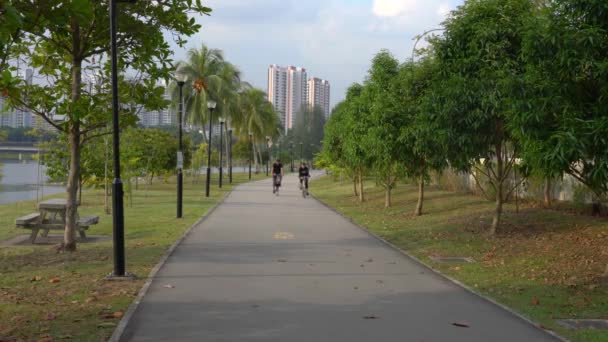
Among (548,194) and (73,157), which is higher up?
(73,157)

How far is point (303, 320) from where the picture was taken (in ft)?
22.7

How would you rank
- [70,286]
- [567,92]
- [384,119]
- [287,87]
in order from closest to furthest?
[70,286], [567,92], [384,119], [287,87]

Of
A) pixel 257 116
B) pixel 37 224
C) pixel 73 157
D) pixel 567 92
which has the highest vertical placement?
pixel 257 116

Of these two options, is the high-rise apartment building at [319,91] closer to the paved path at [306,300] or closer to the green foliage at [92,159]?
the green foliage at [92,159]

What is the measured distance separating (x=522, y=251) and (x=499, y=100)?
2.82 metres

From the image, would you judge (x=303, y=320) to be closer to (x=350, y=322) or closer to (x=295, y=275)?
(x=350, y=322)

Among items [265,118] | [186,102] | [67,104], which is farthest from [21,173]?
[67,104]

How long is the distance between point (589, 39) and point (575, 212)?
7.93 meters

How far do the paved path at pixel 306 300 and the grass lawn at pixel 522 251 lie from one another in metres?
0.58

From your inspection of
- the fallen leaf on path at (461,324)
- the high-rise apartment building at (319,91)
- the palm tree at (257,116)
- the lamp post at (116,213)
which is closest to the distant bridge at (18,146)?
the lamp post at (116,213)

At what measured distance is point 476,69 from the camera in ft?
44.0

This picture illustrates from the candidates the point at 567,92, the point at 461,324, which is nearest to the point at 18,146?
the point at 567,92

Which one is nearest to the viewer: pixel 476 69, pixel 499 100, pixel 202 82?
pixel 499 100

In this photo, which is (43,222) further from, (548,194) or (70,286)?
(548,194)
